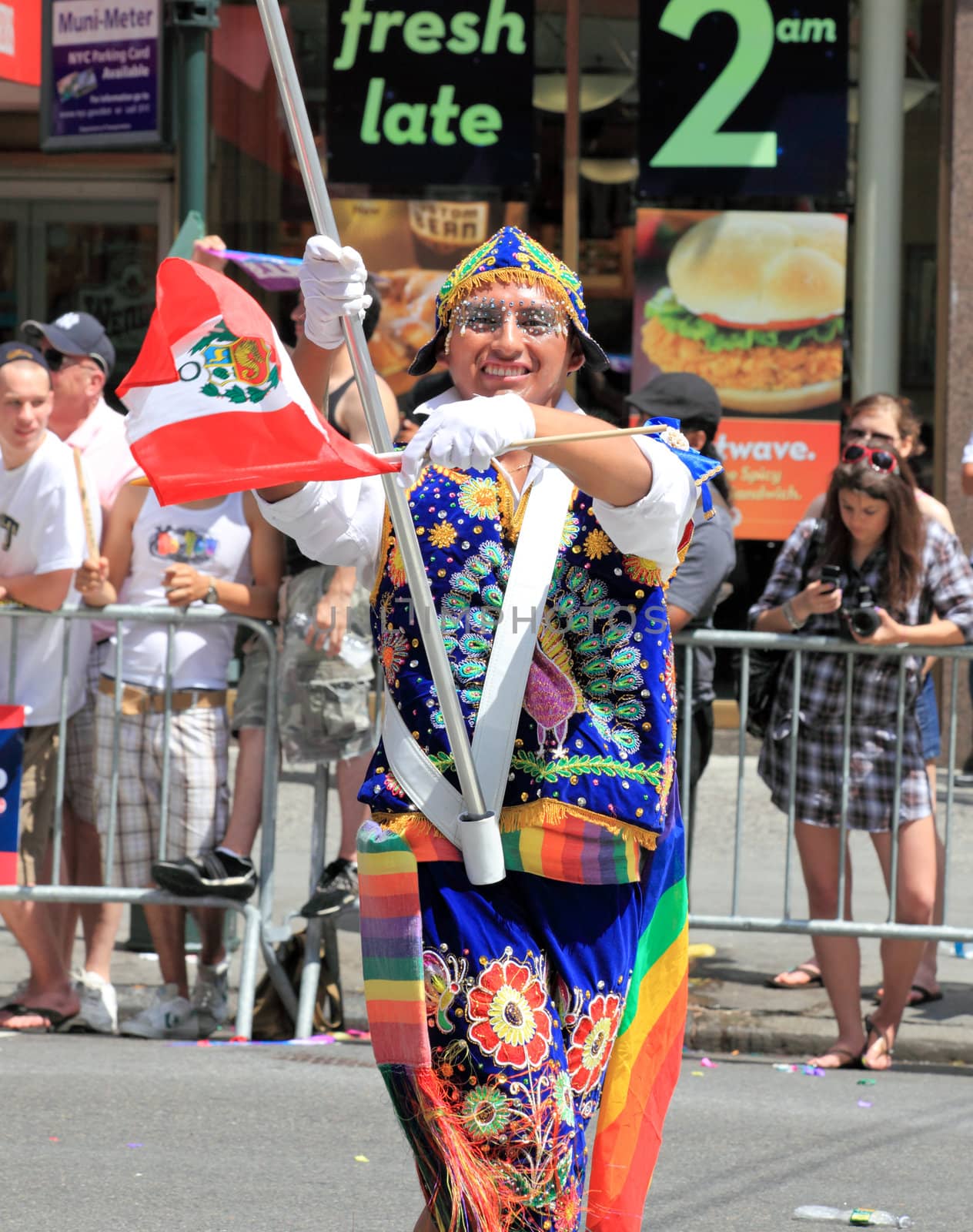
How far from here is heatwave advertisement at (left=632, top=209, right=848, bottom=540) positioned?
1009 cm

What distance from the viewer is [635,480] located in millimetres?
2805

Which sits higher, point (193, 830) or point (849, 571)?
point (849, 571)

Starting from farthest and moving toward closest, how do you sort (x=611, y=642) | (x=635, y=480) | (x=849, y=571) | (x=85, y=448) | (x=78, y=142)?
(x=78, y=142) < (x=85, y=448) < (x=849, y=571) < (x=611, y=642) < (x=635, y=480)

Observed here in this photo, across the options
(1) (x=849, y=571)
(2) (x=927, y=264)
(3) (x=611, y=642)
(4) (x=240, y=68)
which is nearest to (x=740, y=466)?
(2) (x=927, y=264)

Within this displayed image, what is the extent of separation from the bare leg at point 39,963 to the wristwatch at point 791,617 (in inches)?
101

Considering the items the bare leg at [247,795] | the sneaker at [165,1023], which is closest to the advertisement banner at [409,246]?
the bare leg at [247,795]

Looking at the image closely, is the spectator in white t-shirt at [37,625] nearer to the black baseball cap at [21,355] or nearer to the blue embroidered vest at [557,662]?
the black baseball cap at [21,355]

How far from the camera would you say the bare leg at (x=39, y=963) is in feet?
19.6

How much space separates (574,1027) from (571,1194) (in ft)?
0.82

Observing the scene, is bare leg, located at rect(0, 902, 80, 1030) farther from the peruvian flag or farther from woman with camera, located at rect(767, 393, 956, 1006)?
the peruvian flag

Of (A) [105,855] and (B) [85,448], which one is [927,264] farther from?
(A) [105,855]

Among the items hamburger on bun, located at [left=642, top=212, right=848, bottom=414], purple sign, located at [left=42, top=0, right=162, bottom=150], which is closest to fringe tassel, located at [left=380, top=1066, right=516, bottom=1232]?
purple sign, located at [left=42, top=0, right=162, bottom=150]

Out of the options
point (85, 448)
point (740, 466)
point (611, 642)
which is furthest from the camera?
point (740, 466)

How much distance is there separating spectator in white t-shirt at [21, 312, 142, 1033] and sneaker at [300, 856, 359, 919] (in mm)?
808
